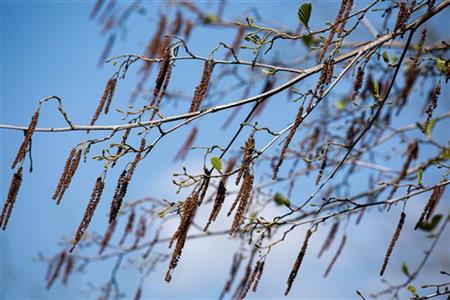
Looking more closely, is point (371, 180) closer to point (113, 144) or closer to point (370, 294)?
point (370, 294)

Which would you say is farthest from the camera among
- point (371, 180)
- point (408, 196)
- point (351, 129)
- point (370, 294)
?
point (371, 180)

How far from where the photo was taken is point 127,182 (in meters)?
1.97

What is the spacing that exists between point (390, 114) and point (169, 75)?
3005mm

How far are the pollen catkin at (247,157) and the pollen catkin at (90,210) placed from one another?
453 mm

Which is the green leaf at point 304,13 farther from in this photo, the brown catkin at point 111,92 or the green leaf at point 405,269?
the green leaf at point 405,269

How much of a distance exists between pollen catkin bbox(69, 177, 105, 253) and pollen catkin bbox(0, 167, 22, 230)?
231mm

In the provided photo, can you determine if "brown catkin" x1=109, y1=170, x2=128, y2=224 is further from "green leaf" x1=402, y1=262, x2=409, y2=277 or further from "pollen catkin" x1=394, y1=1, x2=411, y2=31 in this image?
"green leaf" x1=402, y1=262, x2=409, y2=277

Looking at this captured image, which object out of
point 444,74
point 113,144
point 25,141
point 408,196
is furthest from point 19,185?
point 444,74

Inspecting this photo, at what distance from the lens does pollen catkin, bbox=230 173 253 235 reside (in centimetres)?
188

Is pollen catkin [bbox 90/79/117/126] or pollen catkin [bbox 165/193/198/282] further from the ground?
pollen catkin [bbox 90/79/117/126]

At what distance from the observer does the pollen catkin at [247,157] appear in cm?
195

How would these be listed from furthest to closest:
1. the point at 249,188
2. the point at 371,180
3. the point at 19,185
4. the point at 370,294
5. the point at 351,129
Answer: the point at 371,180 < the point at 351,129 < the point at 370,294 < the point at 19,185 < the point at 249,188

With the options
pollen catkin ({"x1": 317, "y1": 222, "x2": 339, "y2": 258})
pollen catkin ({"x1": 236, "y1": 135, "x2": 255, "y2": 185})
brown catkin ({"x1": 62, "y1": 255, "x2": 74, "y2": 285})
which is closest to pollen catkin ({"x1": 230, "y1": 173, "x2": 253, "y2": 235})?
pollen catkin ({"x1": 236, "y1": 135, "x2": 255, "y2": 185})

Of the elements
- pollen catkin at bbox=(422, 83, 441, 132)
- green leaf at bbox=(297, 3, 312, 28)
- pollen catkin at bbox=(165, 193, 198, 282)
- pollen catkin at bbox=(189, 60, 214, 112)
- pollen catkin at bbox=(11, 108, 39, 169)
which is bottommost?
pollen catkin at bbox=(165, 193, 198, 282)
